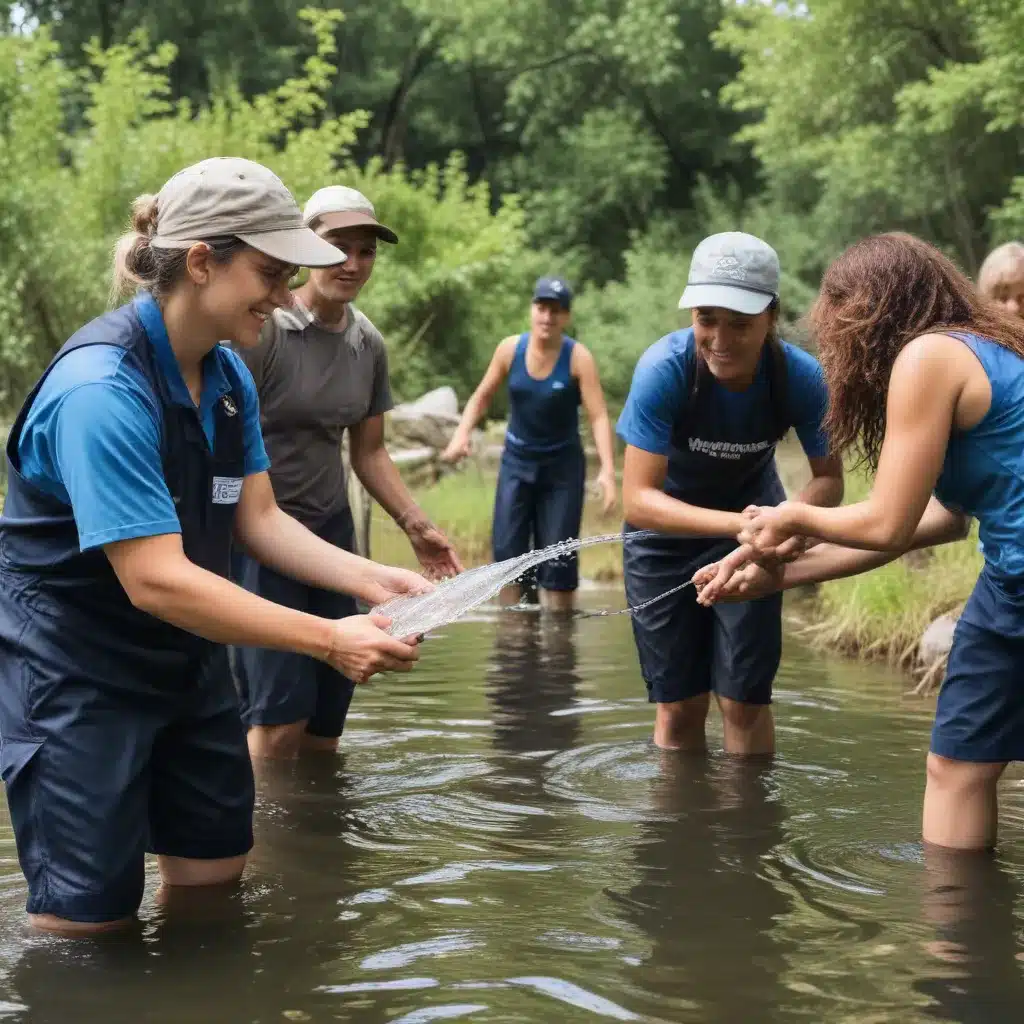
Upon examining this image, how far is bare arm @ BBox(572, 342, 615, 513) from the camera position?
9.69m

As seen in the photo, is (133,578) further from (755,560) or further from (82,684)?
(755,560)

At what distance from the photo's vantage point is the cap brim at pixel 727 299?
17.1 ft

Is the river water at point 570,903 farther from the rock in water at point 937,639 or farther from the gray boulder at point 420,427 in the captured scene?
the gray boulder at point 420,427

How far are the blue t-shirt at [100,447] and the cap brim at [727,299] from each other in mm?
2126

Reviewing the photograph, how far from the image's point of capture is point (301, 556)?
4.34 meters

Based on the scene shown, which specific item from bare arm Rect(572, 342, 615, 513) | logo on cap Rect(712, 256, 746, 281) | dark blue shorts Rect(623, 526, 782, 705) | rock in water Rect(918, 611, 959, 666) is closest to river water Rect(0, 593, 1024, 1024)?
dark blue shorts Rect(623, 526, 782, 705)

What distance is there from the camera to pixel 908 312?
4.28 metres

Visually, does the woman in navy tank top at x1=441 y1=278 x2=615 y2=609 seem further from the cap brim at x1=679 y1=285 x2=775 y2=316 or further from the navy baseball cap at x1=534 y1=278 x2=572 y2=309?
the cap brim at x1=679 y1=285 x2=775 y2=316

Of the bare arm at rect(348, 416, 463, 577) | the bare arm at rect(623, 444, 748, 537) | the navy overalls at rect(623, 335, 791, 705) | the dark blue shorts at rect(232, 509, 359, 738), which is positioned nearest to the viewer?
the bare arm at rect(623, 444, 748, 537)

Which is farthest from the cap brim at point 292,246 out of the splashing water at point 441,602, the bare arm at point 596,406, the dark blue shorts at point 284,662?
the bare arm at point 596,406

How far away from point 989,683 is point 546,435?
567cm

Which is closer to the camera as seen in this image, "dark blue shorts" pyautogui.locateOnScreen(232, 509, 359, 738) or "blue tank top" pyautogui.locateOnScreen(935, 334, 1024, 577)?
"blue tank top" pyautogui.locateOnScreen(935, 334, 1024, 577)

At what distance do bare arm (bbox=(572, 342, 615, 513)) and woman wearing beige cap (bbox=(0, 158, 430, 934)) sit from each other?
585cm

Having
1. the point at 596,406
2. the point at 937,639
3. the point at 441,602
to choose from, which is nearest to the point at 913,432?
the point at 441,602
